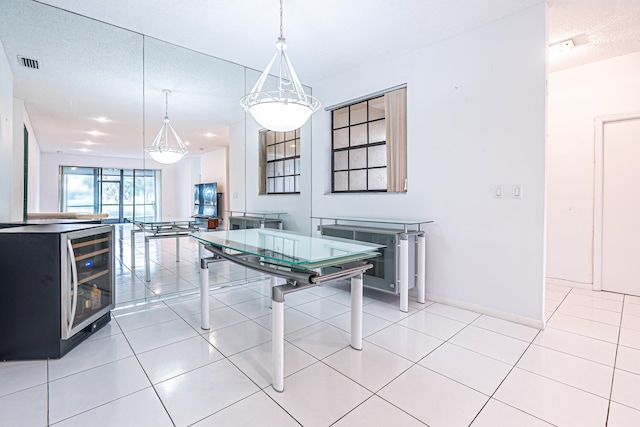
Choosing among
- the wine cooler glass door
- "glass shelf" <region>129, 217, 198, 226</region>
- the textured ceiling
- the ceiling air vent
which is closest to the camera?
the wine cooler glass door

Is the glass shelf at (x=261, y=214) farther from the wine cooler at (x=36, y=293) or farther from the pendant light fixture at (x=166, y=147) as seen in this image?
the wine cooler at (x=36, y=293)

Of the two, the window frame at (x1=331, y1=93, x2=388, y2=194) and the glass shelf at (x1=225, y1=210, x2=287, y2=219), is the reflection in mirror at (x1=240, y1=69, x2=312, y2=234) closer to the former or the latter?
the glass shelf at (x1=225, y1=210, x2=287, y2=219)

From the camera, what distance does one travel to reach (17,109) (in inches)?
122

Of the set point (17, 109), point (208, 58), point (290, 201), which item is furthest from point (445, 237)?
point (17, 109)

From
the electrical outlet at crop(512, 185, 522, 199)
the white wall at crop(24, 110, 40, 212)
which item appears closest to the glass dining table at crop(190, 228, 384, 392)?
the electrical outlet at crop(512, 185, 522, 199)

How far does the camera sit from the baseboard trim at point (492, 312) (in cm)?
281

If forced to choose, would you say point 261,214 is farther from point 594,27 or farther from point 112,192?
point 594,27

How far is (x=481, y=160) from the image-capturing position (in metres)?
3.14

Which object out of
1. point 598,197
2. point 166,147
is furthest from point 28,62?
point 598,197

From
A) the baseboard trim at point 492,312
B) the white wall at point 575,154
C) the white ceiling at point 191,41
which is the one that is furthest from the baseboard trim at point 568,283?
the white ceiling at point 191,41

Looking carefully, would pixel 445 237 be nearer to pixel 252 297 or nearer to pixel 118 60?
pixel 252 297

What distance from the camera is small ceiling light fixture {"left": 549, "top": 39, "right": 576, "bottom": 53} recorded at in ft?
10.9

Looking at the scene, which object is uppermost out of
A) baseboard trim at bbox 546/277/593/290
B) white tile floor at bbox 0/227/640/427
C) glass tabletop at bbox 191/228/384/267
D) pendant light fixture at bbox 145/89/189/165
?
pendant light fixture at bbox 145/89/189/165

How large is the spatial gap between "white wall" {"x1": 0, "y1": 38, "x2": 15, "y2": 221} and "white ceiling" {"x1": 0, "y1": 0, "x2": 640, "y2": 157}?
0.13 meters
